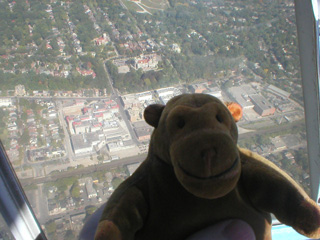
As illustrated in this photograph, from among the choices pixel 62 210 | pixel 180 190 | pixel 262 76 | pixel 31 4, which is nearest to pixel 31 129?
pixel 62 210

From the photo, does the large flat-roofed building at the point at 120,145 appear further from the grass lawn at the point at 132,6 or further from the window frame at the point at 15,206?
the grass lawn at the point at 132,6

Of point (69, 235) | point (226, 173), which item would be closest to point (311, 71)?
point (226, 173)

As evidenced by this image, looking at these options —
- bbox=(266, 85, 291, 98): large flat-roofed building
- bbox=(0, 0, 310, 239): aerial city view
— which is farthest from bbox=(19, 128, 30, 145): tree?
bbox=(266, 85, 291, 98): large flat-roofed building

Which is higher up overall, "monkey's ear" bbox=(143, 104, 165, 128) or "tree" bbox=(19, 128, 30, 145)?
"monkey's ear" bbox=(143, 104, 165, 128)

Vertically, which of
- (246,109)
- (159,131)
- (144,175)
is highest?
(159,131)

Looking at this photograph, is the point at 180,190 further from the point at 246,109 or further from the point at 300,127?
the point at 300,127

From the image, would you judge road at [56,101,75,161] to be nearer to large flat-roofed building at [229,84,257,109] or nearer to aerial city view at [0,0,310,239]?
aerial city view at [0,0,310,239]

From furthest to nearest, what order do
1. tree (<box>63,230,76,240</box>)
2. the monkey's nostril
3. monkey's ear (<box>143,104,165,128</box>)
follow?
Answer: tree (<box>63,230,76,240</box>) < monkey's ear (<box>143,104,165,128</box>) < the monkey's nostril

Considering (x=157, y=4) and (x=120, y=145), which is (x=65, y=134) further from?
(x=157, y=4)
